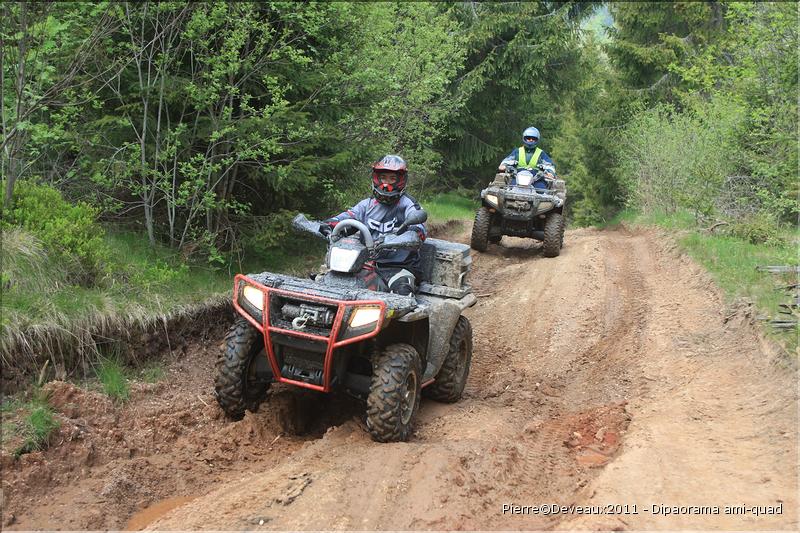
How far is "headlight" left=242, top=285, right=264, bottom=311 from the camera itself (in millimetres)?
5688

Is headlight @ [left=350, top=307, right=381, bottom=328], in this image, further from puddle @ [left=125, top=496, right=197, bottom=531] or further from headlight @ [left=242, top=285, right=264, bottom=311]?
puddle @ [left=125, top=496, right=197, bottom=531]

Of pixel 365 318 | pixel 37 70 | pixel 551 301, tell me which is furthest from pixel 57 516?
pixel 551 301

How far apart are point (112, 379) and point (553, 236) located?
974 cm

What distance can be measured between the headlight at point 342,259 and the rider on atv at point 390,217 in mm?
462

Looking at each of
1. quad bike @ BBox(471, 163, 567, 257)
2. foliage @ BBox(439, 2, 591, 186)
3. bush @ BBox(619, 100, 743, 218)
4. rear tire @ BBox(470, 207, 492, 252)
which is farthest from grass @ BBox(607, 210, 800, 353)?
foliage @ BBox(439, 2, 591, 186)

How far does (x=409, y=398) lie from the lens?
6.09 m

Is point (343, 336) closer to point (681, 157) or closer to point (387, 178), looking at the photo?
point (387, 178)

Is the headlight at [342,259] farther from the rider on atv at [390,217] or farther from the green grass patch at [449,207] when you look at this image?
the green grass patch at [449,207]

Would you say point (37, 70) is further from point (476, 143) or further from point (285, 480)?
point (476, 143)

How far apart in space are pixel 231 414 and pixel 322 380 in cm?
95

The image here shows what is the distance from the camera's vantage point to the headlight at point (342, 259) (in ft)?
20.5

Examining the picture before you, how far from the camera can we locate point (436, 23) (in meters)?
18.5

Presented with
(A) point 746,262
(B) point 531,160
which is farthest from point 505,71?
(A) point 746,262

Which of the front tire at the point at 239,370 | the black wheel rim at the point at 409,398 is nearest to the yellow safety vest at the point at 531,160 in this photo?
the black wheel rim at the point at 409,398
